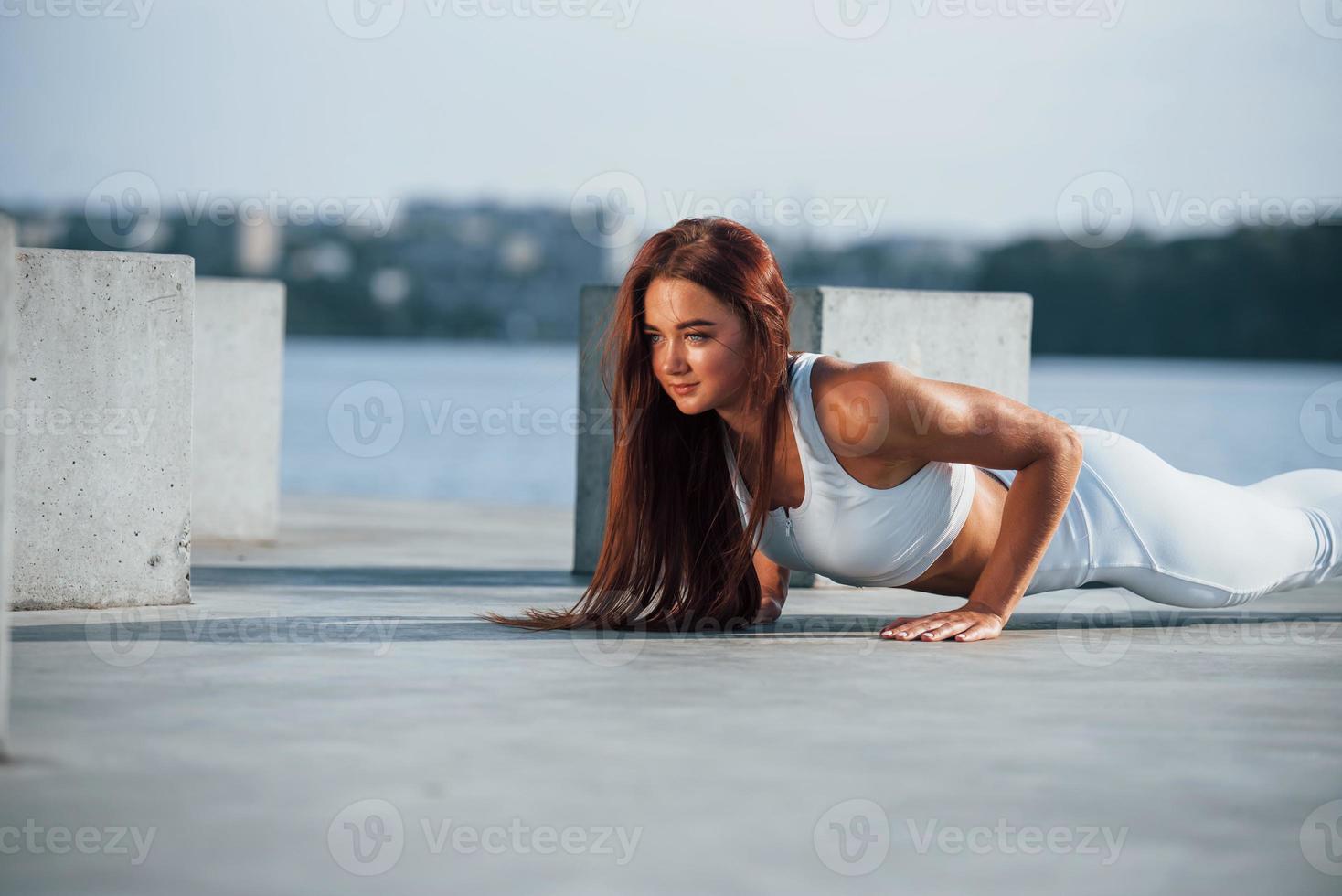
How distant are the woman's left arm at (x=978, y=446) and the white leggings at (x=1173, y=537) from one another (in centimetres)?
39

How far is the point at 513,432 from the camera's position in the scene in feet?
124

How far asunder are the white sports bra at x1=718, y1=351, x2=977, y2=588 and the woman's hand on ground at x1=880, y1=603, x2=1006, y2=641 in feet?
0.72

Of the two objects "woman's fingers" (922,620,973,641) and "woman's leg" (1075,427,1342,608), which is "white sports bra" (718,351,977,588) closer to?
"woman's fingers" (922,620,973,641)

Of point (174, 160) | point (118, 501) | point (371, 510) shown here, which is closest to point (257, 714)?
point (118, 501)

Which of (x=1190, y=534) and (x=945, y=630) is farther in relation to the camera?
(x=1190, y=534)

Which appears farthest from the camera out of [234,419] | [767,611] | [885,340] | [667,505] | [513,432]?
[513,432]

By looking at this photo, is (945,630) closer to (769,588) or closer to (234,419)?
(769,588)

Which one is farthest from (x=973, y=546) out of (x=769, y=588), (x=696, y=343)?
(x=696, y=343)

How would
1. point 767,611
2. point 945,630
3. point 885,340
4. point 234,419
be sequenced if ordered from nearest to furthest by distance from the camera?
point 945,630 → point 767,611 → point 885,340 → point 234,419

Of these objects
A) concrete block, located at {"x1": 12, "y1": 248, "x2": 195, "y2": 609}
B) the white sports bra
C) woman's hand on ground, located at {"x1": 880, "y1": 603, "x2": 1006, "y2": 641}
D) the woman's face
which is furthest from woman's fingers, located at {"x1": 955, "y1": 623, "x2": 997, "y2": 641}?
concrete block, located at {"x1": 12, "y1": 248, "x2": 195, "y2": 609}

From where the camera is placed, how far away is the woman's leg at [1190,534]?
17.4ft

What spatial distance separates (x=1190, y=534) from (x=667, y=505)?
1.86 metres

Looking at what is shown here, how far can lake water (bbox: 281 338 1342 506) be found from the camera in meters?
20.1

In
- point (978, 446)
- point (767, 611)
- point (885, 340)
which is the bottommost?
point (767, 611)
